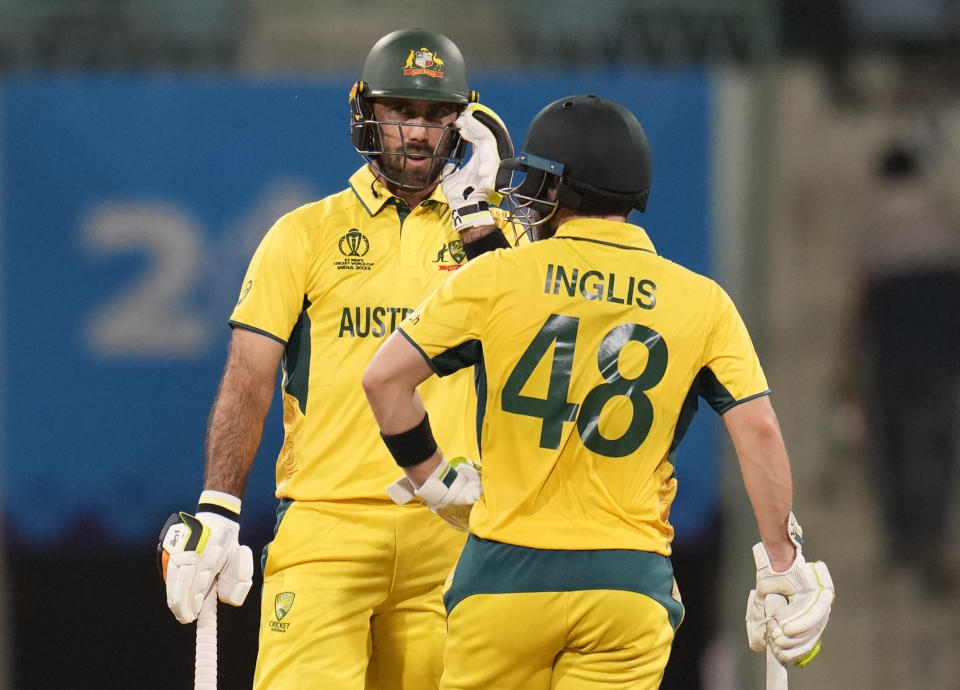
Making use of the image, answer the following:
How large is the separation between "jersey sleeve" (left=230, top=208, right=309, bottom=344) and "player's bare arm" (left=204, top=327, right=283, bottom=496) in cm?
3

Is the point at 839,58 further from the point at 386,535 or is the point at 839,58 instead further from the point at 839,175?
the point at 386,535

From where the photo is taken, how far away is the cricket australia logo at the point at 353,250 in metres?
3.36

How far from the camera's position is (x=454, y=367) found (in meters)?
2.70

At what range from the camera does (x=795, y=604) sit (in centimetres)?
289

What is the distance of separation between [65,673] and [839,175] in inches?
134

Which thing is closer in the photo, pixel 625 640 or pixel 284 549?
pixel 625 640

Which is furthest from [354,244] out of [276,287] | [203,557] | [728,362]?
[728,362]

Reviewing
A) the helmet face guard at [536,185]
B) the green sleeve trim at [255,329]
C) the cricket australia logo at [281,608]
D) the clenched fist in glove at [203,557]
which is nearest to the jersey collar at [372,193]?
the green sleeve trim at [255,329]

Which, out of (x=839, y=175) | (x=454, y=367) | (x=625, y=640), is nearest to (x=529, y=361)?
(x=454, y=367)

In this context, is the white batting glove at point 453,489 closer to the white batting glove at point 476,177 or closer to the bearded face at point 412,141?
the white batting glove at point 476,177

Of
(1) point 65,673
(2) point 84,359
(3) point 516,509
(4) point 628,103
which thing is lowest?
(1) point 65,673

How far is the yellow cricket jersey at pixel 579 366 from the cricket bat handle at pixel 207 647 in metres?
0.81

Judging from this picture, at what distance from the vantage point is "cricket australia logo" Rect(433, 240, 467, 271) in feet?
11.2

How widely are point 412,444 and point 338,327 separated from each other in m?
0.61
